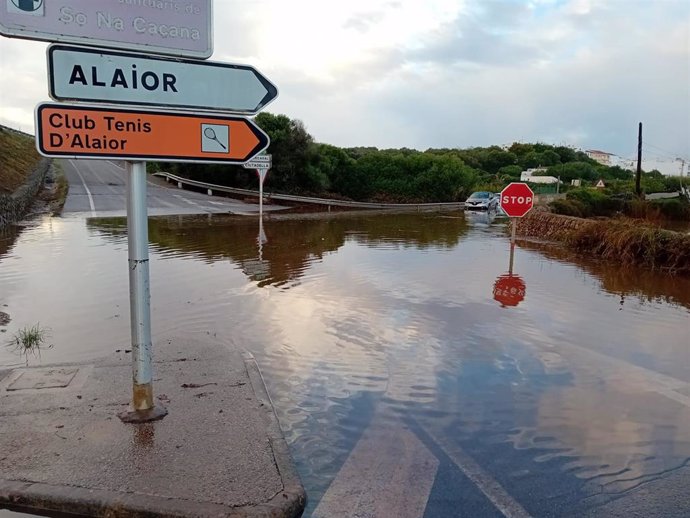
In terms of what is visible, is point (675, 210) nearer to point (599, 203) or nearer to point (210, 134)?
point (599, 203)

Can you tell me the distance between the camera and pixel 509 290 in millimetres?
9945

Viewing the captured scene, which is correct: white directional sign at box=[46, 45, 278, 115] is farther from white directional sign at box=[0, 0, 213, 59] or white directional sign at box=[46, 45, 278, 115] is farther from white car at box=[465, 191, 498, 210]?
white car at box=[465, 191, 498, 210]

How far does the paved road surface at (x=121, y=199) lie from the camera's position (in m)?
24.7

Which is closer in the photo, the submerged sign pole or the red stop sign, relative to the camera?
the submerged sign pole

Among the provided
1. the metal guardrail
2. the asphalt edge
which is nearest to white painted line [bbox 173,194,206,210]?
the metal guardrail

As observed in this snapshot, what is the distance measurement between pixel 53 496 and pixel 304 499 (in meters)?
1.40

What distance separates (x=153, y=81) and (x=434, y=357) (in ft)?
12.8

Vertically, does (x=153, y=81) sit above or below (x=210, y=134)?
above

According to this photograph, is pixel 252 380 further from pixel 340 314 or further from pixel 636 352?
pixel 636 352

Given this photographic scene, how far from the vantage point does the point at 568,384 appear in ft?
17.7

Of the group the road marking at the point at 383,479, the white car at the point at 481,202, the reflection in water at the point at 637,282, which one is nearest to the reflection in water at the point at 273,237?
the reflection in water at the point at 637,282

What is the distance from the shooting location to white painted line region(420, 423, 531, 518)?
333 cm

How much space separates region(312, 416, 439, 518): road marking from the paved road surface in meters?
20.6

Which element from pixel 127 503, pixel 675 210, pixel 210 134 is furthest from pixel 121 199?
pixel 675 210
